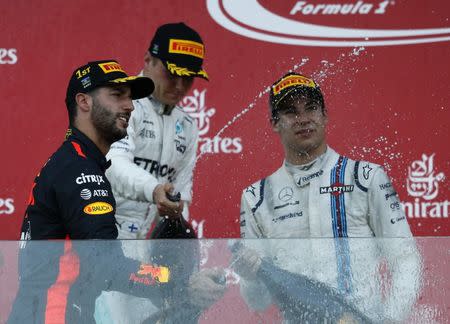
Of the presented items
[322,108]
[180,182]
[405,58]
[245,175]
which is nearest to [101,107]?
[322,108]

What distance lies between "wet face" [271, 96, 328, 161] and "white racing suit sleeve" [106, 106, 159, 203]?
0.47 meters

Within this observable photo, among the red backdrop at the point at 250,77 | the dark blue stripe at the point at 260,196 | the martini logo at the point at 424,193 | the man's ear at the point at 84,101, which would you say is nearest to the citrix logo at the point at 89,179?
the man's ear at the point at 84,101

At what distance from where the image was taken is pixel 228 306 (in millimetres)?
2242

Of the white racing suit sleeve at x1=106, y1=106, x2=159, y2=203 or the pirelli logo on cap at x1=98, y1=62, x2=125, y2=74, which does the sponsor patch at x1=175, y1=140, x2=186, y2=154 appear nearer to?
the white racing suit sleeve at x1=106, y1=106, x2=159, y2=203

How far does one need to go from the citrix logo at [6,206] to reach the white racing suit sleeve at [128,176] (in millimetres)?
1135

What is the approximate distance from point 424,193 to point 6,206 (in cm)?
180

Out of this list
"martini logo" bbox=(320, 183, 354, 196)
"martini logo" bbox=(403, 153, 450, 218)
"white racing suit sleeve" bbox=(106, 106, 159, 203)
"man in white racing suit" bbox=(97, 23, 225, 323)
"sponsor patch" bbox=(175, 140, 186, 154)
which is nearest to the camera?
"martini logo" bbox=(320, 183, 354, 196)

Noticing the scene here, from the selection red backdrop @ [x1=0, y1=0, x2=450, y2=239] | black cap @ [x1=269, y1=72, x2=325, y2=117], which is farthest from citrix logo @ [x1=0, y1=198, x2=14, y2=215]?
black cap @ [x1=269, y1=72, x2=325, y2=117]

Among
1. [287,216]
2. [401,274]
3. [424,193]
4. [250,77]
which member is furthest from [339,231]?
[250,77]

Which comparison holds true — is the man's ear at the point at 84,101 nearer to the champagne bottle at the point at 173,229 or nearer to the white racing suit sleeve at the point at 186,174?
the champagne bottle at the point at 173,229

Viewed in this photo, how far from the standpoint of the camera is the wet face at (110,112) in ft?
9.13

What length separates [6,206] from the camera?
449 cm

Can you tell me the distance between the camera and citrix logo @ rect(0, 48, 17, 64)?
4.56m

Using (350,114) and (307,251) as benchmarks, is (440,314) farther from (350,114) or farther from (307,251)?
(350,114)
